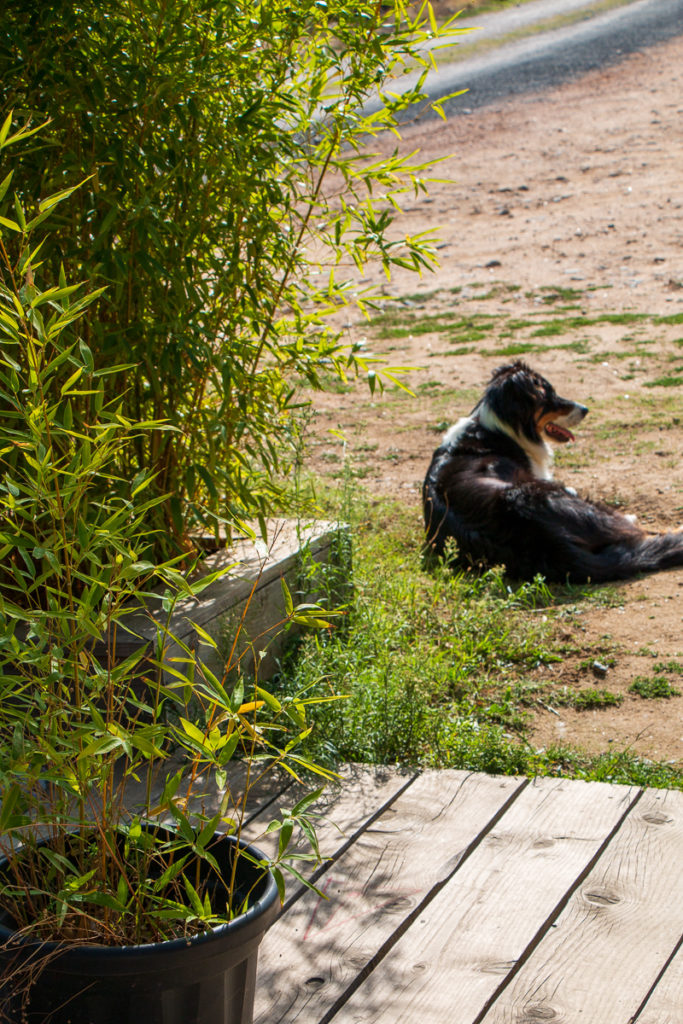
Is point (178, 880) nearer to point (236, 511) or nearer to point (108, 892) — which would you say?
point (108, 892)

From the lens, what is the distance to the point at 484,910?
2438mm

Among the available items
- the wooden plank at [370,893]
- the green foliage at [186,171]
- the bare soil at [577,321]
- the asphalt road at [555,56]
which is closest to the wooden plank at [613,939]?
the wooden plank at [370,893]

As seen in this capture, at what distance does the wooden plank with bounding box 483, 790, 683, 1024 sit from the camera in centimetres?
213

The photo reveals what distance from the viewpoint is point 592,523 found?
16.9 ft

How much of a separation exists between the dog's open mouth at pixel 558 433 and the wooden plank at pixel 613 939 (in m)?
3.58

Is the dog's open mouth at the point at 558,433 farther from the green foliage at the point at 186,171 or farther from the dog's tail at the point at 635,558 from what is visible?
the green foliage at the point at 186,171

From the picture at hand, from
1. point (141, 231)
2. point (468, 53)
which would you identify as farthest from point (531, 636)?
point (468, 53)

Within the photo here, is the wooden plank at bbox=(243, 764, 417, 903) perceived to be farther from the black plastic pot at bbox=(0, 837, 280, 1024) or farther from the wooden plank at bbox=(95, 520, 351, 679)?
the black plastic pot at bbox=(0, 837, 280, 1024)

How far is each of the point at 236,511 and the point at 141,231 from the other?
2.86ft

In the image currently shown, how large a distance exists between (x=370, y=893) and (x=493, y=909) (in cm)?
29

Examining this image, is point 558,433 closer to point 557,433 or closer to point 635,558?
point 557,433

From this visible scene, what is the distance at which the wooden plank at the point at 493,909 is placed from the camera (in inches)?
85.0

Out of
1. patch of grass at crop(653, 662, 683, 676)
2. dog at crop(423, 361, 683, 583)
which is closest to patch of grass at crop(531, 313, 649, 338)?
dog at crop(423, 361, 683, 583)

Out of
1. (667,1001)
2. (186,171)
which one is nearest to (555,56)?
(186,171)
